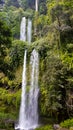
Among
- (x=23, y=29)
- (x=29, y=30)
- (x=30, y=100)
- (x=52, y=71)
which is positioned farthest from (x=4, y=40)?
(x=23, y=29)

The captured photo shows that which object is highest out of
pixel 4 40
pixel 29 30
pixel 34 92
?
pixel 29 30

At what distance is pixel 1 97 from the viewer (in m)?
14.9

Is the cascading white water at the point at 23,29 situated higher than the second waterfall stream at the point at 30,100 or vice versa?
the cascading white water at the point at 23,29

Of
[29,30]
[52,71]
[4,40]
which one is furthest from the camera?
[29,30]

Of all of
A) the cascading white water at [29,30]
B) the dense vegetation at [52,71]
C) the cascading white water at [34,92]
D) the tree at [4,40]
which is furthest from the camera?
the cascading white water at [29,30]

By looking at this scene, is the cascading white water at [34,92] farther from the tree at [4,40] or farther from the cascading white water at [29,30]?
the tree at [4,40]

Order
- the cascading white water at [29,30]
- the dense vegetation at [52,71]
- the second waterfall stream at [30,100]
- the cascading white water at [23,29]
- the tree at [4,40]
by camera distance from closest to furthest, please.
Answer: the tree at [4,40] < the dense vegetation at [52,71] < the second waterfall stream at [30,100] < the cascading white water at [29,30] < the cascading white water at [23,29]

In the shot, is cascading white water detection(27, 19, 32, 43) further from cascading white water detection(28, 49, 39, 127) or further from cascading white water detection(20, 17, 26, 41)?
cascading white water detection(28, 49, 39, 127)

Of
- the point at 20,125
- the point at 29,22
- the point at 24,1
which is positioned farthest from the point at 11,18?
the point at 20,125

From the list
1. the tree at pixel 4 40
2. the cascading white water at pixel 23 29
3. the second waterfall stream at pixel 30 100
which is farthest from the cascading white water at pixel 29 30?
the tree at pixel 4 40

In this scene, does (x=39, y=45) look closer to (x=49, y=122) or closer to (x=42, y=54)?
(x=42, y=54)

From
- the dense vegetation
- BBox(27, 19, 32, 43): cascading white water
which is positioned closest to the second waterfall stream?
the dense vegetation

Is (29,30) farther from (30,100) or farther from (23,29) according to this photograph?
(30,100)

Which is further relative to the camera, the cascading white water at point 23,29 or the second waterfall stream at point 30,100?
the cascading white water at point 23,29
